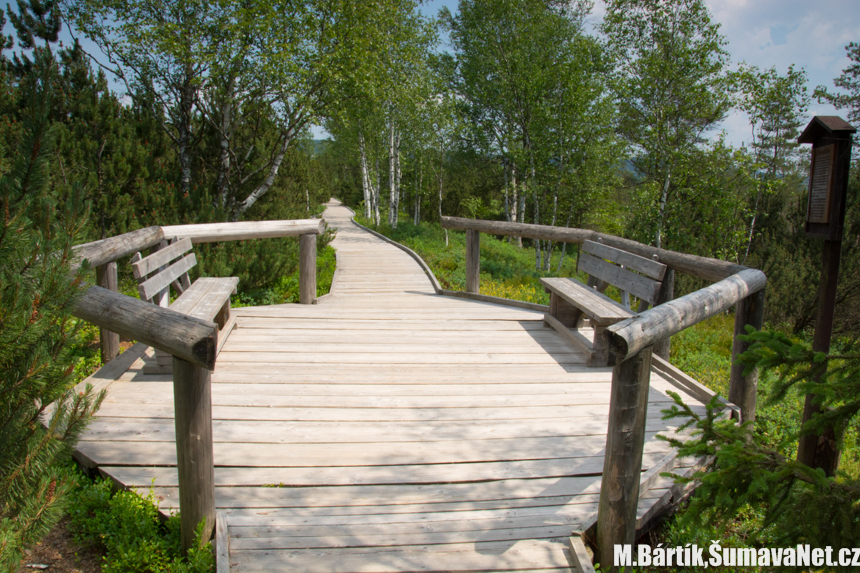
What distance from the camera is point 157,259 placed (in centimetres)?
428

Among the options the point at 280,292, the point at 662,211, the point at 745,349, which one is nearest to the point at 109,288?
the point at 280,292

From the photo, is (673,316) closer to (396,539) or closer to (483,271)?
(396,539)

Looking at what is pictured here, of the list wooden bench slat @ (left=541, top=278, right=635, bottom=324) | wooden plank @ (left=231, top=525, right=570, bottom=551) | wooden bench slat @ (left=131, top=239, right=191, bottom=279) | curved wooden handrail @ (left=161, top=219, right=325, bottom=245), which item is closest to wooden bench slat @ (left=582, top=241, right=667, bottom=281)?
wooden bench slat @ (left=541, top=278, right=635, bottom=324)

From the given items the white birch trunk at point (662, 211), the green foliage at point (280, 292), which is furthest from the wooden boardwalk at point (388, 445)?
the white birch trunk at point (662, 211)

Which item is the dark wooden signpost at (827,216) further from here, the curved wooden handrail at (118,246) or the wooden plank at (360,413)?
the curved wooden handrail at (118,246)

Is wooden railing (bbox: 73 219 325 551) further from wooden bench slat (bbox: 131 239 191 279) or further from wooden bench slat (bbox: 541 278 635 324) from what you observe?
wooden bench slat (bbox: 541 278 635 324)

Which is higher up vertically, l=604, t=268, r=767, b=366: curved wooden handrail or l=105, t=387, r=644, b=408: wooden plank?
l=604, t=268, r=767, b=366: curved wooden handrail

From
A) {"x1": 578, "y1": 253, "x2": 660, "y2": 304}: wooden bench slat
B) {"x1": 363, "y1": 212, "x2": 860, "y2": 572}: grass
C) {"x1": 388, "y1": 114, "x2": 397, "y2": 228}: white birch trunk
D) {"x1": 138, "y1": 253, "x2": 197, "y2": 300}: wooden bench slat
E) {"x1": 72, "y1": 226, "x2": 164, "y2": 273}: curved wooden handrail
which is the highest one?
{"x1": 388, "y1": 114, "x2": 397, "y2": 228}: white birch trunk

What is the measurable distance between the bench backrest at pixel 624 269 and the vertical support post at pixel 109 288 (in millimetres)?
4280

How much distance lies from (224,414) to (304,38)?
31.7ft

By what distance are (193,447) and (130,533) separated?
1.83 feet

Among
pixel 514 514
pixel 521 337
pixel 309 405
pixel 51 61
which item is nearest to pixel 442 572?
pixel 514 514

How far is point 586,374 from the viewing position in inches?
177

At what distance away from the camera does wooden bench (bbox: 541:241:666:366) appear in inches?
175
